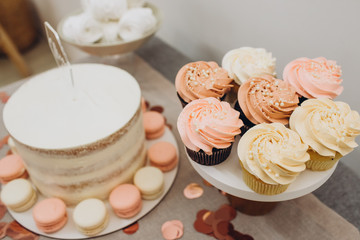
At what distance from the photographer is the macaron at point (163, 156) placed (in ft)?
3.27

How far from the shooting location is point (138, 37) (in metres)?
1.18

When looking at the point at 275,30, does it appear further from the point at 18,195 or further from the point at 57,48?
the point at 18,195

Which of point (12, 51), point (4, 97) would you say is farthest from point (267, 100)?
point (12, 51)

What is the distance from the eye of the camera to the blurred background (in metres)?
0.89

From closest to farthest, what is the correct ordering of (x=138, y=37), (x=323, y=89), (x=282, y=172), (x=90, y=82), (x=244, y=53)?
(x=282, y=172) → (x=323, y=89) → (x=244, y=53) → (x=90, y=82) → (x=138, y=37)

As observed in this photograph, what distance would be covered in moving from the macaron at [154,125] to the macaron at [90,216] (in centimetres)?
30

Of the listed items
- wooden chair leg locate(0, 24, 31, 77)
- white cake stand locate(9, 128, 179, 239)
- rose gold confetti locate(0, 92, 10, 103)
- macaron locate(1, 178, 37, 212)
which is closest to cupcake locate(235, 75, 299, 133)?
white cake stand locate(9, 128, 179, 239)

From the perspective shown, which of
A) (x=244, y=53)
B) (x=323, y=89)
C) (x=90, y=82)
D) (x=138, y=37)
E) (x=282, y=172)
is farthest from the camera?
(x=138, y=37)

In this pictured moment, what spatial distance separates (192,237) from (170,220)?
8 cm

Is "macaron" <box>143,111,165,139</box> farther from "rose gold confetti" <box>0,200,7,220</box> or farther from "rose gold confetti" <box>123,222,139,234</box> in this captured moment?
"rose gold confetti" <box>0,200,7,220</box>

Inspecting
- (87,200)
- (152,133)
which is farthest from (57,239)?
(152,133)

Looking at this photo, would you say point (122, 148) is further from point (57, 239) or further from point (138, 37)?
point (138, 37)

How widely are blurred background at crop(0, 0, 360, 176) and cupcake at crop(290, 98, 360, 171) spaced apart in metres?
0.30

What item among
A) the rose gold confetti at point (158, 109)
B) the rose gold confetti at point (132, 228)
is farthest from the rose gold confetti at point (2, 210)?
the rose gold confetti at point (158, 109)
